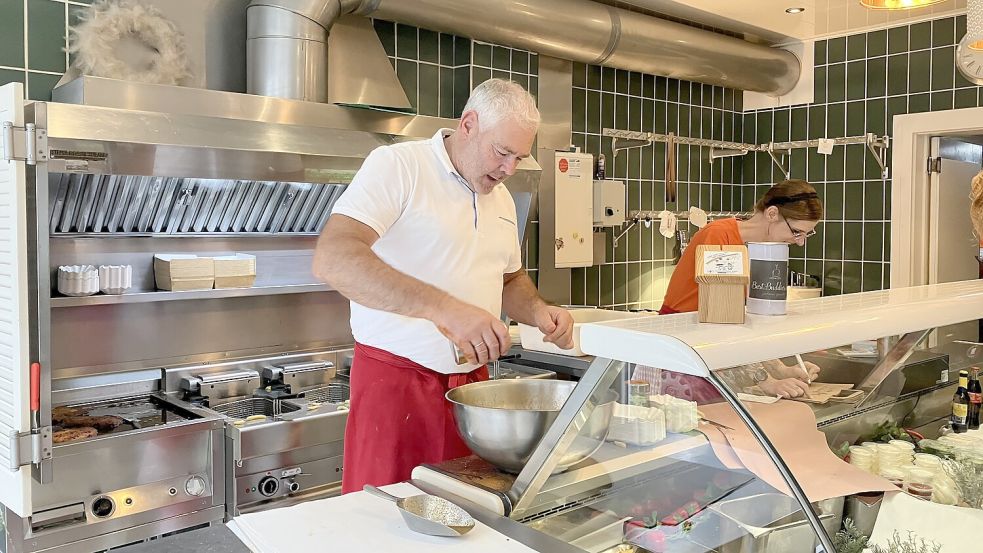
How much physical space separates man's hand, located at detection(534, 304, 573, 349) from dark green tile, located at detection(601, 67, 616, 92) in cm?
315

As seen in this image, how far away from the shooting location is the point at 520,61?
4402mm

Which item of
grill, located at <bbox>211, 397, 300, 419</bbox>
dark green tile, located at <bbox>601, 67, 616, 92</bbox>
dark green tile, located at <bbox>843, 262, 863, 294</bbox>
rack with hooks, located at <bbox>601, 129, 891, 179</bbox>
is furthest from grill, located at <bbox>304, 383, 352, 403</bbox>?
dark green tile, located at <bbox>843, 262, 863, 294</bbox>

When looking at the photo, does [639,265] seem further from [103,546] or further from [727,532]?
[727,532]

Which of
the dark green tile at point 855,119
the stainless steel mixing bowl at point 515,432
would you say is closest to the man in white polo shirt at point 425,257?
the stainless steel mixing bowl at point 515,432

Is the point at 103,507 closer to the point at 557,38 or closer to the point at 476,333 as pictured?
the point at 476,333

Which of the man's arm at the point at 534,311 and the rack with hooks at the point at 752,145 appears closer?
the man's arm at the point at 534,311

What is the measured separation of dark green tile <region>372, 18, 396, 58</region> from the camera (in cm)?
394

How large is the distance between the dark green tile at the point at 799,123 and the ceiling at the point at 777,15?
1.71 feet

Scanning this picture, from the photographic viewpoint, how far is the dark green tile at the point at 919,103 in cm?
506

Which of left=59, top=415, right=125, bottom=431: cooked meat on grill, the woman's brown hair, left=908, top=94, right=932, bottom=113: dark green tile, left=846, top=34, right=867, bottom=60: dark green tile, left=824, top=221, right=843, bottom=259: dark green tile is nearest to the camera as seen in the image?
left=59, top=415, right=125, bottom=431: cooked meat on grill

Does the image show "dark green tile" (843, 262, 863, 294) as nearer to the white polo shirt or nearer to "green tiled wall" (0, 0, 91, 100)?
the white polo shirt

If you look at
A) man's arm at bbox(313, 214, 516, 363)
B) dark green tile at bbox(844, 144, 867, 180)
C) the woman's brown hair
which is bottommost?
man's arm at bbox(313, 214, 516, 363)

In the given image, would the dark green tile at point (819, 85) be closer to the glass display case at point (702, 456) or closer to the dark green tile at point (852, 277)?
the dark green tile at point (852, 277)

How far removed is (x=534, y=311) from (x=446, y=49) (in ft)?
7.71
